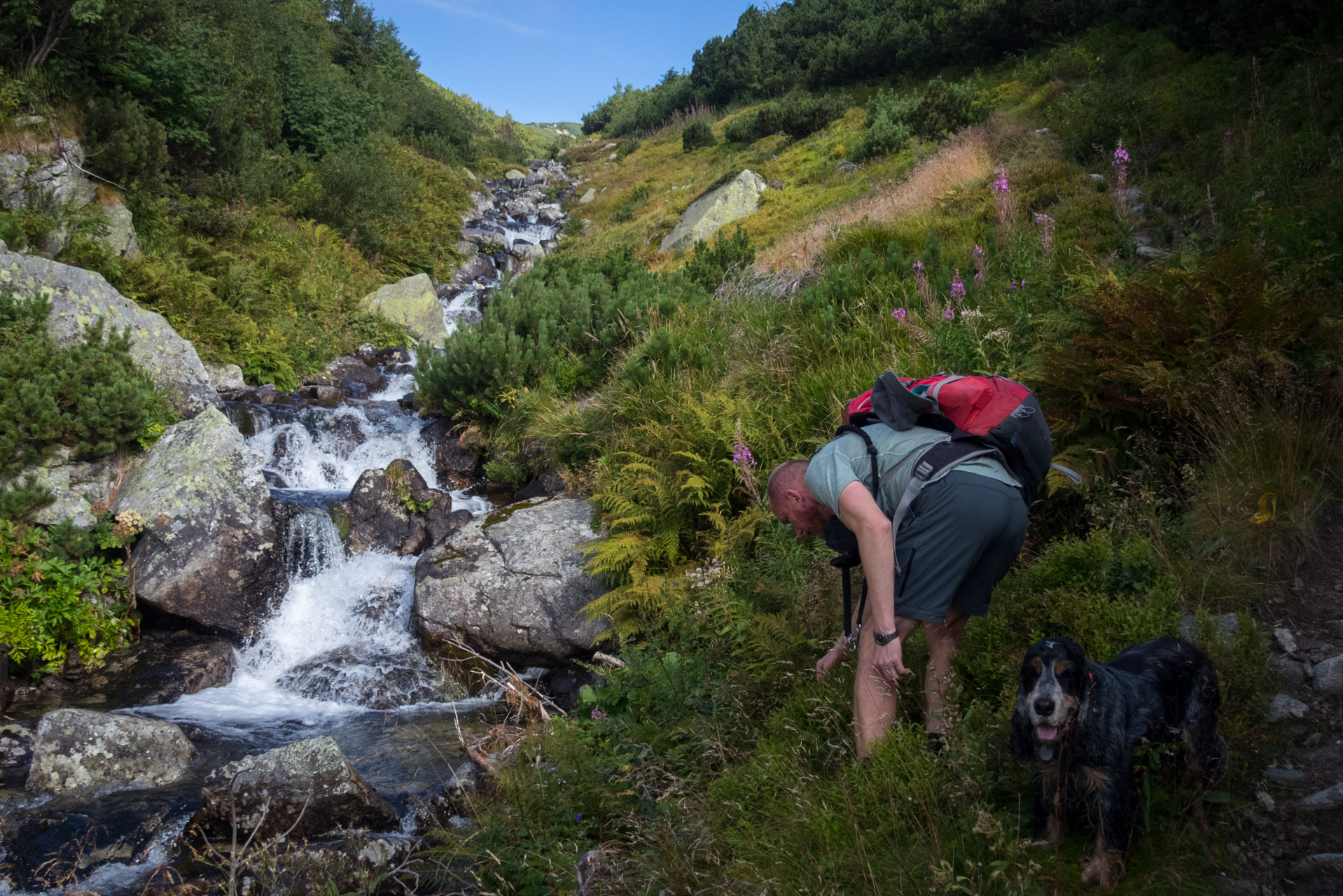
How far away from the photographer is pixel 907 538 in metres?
2.63

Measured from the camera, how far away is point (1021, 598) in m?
3.58

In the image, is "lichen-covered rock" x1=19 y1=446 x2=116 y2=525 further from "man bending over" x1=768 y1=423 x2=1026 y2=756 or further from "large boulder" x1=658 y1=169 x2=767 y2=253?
"large boulder" x1=658 y1=169 x2=767 y2=253

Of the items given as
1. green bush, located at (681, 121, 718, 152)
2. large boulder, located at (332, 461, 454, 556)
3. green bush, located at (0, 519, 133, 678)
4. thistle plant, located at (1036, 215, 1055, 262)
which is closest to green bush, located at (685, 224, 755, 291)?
thistle plant, located at (1036, 215, 1055, 262)

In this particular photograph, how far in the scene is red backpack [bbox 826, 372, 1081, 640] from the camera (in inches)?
103

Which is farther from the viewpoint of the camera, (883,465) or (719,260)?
(719,260)

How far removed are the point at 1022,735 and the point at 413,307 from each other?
1651 centimetres

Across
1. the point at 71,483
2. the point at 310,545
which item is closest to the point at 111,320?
the point at 71,483

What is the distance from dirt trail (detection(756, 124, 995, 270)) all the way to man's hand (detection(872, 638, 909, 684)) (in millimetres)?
7782

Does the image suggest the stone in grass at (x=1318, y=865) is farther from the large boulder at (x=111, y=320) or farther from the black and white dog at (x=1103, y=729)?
the large boulder at (x=111, y=320)

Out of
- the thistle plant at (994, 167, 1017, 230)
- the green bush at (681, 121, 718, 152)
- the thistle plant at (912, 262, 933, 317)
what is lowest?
the thistle plant at (912, 262, 933, 317)

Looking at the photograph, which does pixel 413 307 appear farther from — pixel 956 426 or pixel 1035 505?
pixel 956 426

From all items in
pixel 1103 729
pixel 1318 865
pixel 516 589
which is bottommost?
pixel 516 589

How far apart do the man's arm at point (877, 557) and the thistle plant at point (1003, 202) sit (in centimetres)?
→ 588

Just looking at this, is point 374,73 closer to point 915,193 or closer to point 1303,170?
point 915,193
